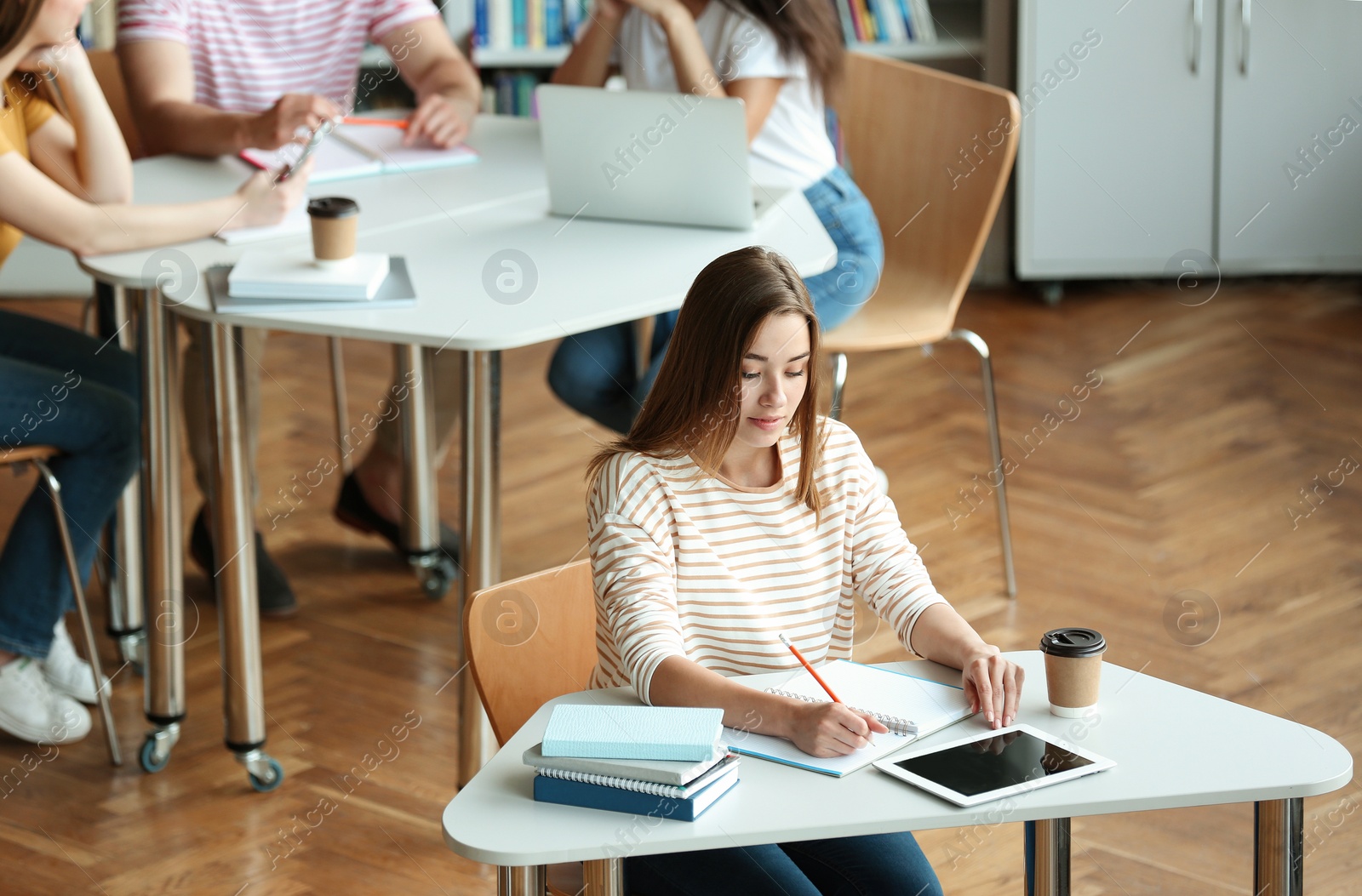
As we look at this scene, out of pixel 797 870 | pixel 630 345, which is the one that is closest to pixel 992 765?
pixel 797 870

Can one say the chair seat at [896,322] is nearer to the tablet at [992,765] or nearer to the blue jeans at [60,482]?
the blue jeans at [60,482]

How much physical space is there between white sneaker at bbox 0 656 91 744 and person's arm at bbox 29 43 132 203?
30.0 inches

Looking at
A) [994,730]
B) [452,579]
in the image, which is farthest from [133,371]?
[994,730]

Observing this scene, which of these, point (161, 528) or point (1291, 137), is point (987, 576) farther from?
point (1291, 137)

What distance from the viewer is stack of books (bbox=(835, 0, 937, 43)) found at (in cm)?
446

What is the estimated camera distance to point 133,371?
2492mm

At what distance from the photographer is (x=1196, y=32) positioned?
4.14 meters

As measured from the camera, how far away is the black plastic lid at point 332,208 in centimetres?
208

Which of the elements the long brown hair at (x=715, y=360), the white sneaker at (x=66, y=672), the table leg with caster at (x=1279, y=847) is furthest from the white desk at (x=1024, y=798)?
the white sneaker at (x=66, y=672)

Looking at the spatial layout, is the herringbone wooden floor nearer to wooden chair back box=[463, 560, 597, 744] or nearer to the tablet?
the tablet

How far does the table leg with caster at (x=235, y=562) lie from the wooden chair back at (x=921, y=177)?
103 centimetres

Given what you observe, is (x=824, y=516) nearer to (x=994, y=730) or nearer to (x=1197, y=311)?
(x=994, y=730)

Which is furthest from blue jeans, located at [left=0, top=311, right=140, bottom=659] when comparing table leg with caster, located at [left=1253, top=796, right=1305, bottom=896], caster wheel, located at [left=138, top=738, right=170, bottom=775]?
table leg with caster, located at [left=1253, top=796, right=1305, bottom=896]

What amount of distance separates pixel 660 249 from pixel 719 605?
91 cm
